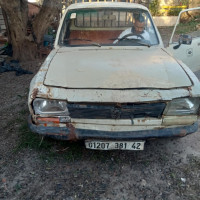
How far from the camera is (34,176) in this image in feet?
8.38

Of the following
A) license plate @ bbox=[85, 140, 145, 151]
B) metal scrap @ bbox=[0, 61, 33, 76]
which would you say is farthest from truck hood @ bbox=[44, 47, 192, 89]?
metal scrap @ bbox=[0, 61, 33, 76]

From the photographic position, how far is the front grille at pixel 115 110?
2.26 m

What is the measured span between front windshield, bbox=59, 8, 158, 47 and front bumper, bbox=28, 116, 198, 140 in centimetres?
152

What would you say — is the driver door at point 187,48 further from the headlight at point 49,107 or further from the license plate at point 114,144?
the headlight at point 49,107

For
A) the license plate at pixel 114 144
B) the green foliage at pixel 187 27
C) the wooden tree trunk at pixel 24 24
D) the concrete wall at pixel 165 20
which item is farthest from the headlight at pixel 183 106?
the concrete wall at pixel 165 20

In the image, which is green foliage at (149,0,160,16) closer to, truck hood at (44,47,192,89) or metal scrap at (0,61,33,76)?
metal scrap at (0,61,33,76)

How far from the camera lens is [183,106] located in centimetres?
240

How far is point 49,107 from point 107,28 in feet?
6.61

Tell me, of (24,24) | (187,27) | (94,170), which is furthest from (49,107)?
(187,27)

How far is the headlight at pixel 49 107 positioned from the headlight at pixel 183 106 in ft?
3.58

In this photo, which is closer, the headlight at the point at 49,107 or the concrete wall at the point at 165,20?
the headlight at the point at 49,107

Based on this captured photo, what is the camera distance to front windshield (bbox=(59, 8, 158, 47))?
3.41m

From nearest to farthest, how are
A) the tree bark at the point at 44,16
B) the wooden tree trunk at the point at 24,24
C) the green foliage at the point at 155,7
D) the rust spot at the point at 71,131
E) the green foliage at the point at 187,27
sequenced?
the rust spot at the point at 71,131, the wooden tree trunk at the point at 24,24, the tree bark at the point at 44,16, the green foliage at the point at 187,27, the green foliage at the point at 155,7

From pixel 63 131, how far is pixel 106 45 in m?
1.59
